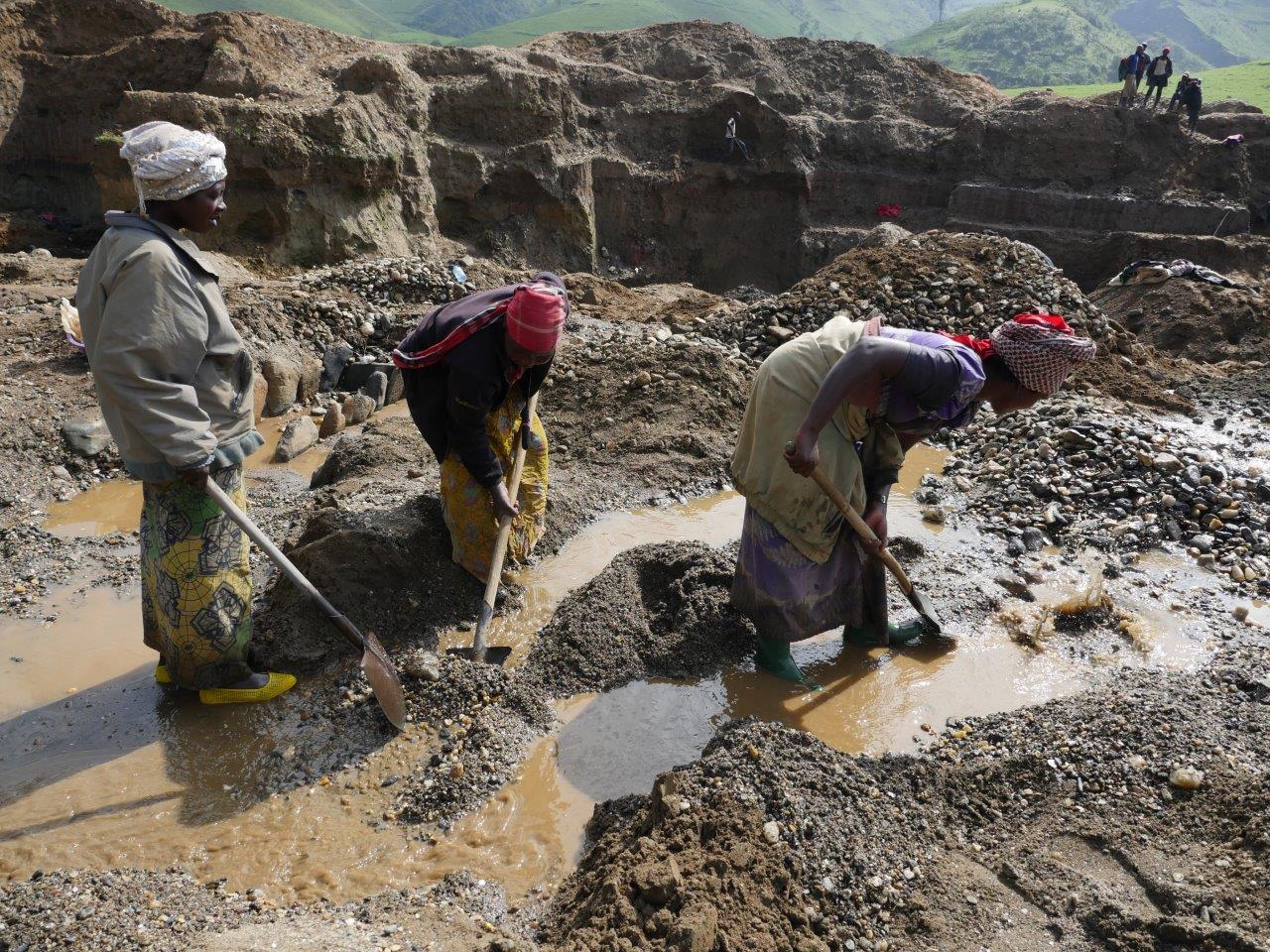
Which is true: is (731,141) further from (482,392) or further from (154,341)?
(154,341)

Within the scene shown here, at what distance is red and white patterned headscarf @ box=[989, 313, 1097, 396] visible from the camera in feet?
8.95

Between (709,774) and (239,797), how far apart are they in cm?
154

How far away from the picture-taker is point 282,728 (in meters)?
2.96

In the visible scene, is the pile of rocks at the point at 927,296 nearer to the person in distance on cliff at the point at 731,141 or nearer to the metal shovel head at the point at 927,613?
the metal shovel head at the point at 927,613

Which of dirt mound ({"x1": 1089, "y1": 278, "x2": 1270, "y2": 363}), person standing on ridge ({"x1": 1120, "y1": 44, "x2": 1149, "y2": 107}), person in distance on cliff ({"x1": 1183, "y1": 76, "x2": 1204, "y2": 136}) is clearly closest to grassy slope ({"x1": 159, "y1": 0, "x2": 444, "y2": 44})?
person standing on ridge ({"x1": 1120, "y1": 44, "x2": 1149, "y2": 107})

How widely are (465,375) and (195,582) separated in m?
1.20

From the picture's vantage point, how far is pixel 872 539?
3.05 metres

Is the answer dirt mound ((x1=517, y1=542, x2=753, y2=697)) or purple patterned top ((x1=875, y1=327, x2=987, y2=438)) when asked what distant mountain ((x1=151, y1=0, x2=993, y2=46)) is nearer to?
dirt mound ((x1=517, y1=542, x2=753, y2=697))

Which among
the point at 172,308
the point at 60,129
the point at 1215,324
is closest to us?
the point at 172,308

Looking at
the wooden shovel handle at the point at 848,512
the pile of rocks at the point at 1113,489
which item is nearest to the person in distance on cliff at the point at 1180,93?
the pile of rocks at the point at 1113,489

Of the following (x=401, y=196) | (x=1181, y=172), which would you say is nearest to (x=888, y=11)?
(x=1181, y=172)

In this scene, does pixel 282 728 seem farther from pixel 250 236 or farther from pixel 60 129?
pixel 60 129

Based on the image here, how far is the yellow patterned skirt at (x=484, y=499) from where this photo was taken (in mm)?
3582

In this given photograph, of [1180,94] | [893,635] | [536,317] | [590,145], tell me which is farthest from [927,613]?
[1180,94]
